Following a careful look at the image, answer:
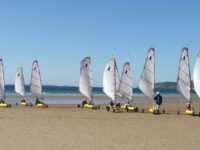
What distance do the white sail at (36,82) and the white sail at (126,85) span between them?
945 centimetres

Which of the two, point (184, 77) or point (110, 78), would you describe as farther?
point (110, 78)

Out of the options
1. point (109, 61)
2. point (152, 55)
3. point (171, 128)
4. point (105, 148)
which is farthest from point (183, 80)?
point (105, 148)

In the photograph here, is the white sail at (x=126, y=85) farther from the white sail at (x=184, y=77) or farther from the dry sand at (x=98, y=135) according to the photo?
the dry sand at (x=98, y=135)

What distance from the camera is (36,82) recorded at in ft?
121

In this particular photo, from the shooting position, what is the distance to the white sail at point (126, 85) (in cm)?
3189

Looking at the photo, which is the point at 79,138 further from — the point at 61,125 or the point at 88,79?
the point at 88,79

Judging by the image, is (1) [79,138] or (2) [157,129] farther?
(2) [157,129]

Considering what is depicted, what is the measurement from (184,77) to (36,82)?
16.3m

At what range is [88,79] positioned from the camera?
34.3 meters

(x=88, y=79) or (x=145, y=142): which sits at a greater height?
(x=88, y=79)

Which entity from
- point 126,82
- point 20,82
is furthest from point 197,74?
point 20,82

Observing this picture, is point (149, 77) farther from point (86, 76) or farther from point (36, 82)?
point (36, 82)

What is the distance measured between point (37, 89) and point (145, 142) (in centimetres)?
2390

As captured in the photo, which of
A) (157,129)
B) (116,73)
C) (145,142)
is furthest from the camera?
(116,73)
